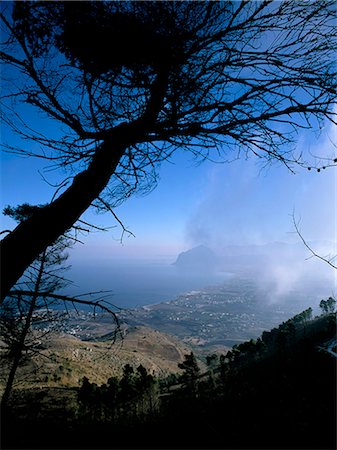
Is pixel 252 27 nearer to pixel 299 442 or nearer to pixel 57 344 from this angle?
pixel 299 442

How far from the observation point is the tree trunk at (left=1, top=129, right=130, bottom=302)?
1882 millimetres

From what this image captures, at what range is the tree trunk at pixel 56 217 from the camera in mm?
1882

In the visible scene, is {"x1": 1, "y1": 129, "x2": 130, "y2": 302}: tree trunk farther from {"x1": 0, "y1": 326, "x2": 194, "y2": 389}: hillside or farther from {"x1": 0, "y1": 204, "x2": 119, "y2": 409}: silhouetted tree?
{"x1": 0, "y1": 326, "x2": 194, "y2": 389}: hillside

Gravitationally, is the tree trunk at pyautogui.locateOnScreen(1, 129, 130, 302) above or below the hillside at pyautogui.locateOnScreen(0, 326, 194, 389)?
above

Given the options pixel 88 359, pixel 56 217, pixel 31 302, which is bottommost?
pixel 88 359

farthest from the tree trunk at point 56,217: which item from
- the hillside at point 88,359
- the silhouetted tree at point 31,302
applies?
the hillside at point 88,359

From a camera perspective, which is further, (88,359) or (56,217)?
(88,359)

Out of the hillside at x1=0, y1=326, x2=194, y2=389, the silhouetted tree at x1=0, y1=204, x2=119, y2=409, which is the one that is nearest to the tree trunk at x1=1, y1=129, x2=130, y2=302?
the silhouetted tree at x1=0, y1=204, x2=119, y2=409

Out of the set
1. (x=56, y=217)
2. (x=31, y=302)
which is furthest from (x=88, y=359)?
(x=56, y=217)

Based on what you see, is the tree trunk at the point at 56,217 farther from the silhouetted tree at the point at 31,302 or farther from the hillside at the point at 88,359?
the hillside at the point at 88,359

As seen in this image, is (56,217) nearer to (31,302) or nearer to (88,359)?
Answer: (31,302)

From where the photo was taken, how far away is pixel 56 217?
211 cm

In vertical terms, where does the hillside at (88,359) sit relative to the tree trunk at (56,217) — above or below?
below

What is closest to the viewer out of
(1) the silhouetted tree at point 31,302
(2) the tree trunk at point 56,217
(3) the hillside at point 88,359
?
(2) the tree trunk at point 56,217
